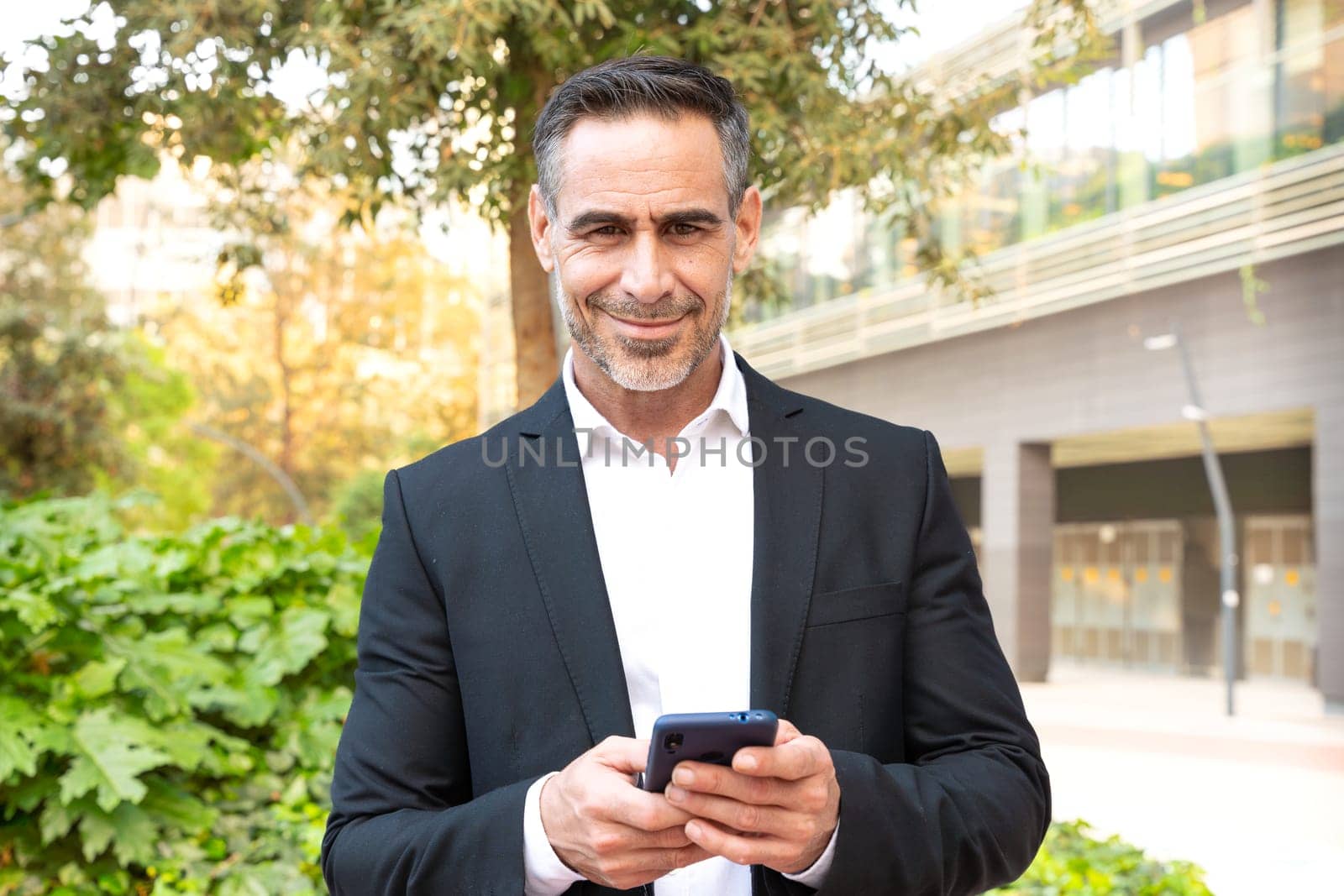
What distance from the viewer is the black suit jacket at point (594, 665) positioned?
168 cm

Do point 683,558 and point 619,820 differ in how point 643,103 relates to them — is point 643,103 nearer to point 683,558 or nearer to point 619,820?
point 683,558

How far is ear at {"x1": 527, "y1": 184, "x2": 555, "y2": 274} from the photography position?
79.8 inches

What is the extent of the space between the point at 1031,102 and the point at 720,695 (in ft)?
20.5

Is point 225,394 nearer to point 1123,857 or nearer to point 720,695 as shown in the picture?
point 1123,857

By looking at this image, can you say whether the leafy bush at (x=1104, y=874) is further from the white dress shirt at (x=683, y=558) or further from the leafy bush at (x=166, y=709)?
the white dress shirt at (x=683, y=558)

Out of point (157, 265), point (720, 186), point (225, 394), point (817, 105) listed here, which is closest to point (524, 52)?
point (817, 105)

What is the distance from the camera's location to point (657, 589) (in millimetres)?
1911

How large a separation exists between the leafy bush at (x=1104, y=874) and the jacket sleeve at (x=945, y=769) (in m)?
2.97

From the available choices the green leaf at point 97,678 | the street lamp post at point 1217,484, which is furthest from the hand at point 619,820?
the street lamp post at point 1217,484

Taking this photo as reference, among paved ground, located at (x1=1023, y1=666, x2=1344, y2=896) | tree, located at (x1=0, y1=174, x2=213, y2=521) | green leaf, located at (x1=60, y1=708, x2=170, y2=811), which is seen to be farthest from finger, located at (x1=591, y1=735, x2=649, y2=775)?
tree, located at (x1=0, y1=174, x2=213, y2=521)

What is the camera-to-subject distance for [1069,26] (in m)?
5.47

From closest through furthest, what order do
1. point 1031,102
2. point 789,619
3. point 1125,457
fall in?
point 789,619
point 1031,102
point 1125,457

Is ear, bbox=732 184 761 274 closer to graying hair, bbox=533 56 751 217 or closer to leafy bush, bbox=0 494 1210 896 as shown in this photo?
graying hair, bbox=533 56 751 217

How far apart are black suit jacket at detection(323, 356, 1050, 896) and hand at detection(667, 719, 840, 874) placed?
0.21 metres
